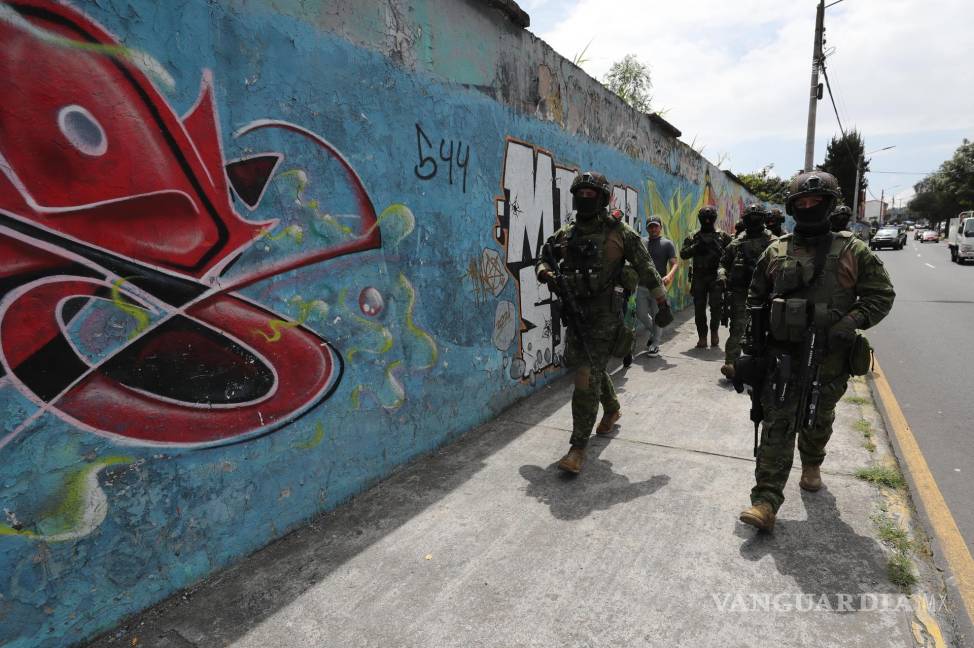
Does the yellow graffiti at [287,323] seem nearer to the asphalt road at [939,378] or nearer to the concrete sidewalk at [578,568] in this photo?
the concrete sidewalk at [578,568]

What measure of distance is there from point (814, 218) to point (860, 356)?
2.42ft

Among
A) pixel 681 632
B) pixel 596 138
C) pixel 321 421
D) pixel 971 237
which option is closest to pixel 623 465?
pixel 681 632

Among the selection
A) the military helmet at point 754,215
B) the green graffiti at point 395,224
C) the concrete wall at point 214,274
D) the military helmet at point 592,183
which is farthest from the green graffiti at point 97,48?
the military helmet at point 754,215

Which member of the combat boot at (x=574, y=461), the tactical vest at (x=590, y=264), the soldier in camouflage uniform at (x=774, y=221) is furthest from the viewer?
the soldier in camouflage uniform at (x=774, y=221)

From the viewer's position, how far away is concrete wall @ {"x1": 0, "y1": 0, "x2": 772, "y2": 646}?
188cm

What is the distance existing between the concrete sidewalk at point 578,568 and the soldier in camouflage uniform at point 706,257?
3194mm

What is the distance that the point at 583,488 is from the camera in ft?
10.7

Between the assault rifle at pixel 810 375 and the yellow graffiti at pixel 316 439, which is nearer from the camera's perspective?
the assault rifle at pixel 810 375

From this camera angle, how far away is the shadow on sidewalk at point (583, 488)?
304 centimetres

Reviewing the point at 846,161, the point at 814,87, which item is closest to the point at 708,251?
the point at 814,87

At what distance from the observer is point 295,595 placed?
234 cm

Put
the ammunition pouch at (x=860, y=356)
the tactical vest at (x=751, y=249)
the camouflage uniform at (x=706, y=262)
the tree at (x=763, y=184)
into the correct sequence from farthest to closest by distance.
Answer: the tree at (x=763, y=184)
the camouflage uniform at (x=706, y=262)
the tactical vest at (x=751, y=249)
the ammunition pouch at (x=860, y=356)

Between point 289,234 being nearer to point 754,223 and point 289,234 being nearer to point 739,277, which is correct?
point 739,277

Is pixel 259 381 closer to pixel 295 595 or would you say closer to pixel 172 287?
pixel 172 287
